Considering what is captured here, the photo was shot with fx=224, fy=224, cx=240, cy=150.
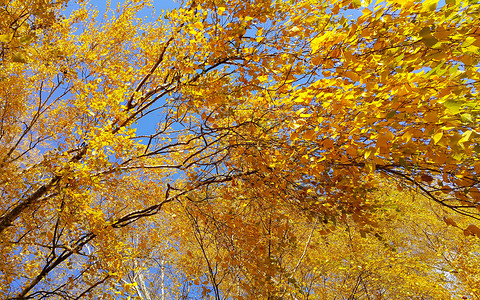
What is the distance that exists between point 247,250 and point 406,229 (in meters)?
9.76

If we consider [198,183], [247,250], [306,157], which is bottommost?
[247,250]

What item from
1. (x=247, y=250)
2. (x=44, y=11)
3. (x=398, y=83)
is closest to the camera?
(x=398, y=83)

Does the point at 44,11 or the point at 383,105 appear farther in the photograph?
the point at 44,11

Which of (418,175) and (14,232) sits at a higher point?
(14,232)

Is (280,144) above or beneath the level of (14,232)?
beneath

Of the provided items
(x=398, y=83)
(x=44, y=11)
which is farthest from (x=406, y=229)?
(x=44, y=11)

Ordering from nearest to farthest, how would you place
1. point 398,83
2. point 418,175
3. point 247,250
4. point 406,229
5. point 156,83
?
point 398,83
point 418,175
point 247,250
point 156,83
point 406,229

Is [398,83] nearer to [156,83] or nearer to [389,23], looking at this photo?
[389,23]

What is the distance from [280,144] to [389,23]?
1.52 meters

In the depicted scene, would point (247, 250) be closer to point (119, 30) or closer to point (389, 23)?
point (389, 23)

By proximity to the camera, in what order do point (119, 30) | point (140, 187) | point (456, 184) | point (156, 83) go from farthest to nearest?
point (119, 30), point (140, 187), point (156, 83), point (456, 184)

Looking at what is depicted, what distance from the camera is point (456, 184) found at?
2061 millimetres

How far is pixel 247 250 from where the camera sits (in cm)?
334

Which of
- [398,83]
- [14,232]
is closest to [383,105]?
[398,83]
